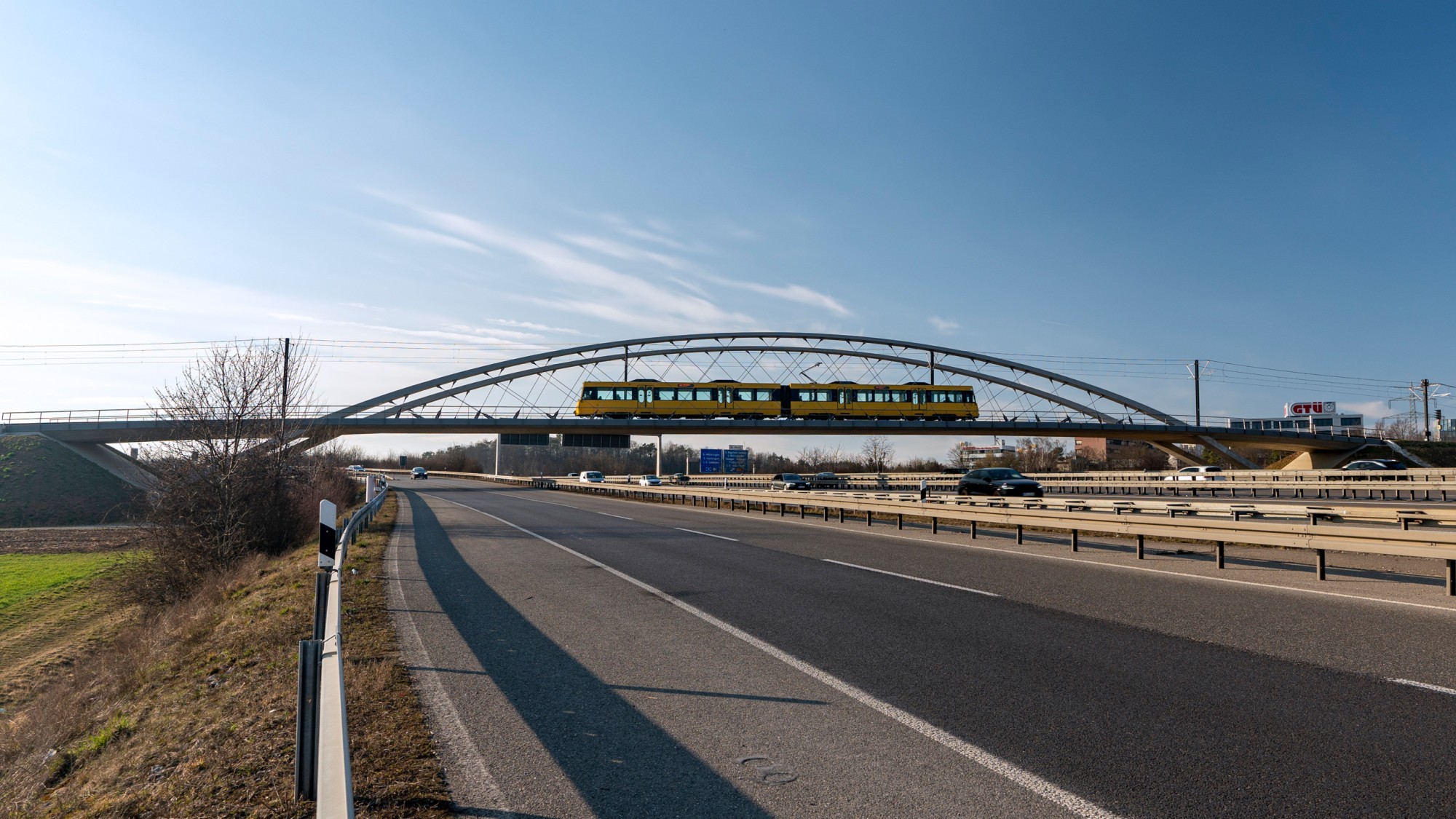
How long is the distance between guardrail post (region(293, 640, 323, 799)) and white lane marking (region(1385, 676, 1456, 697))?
297 inches

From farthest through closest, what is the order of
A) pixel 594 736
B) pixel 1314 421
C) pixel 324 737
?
pixel 1314 421 → pixel 594 736 → pixel 324 737

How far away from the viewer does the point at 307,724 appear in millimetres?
4367

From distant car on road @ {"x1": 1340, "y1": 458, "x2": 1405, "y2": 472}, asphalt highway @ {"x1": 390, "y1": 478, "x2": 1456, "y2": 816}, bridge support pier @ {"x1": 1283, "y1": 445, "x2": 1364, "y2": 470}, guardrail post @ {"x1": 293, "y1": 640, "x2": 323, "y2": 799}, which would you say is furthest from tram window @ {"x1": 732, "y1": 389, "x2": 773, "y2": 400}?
guardrail post @ {"x1": 293, "y1": 640, "x2": 323, "y2": 799}

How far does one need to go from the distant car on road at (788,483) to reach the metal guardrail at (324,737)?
140ft

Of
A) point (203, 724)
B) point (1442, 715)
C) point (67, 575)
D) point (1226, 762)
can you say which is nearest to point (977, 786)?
point (1226, 762)

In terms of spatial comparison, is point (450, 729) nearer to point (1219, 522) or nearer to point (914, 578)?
point (914, 578)

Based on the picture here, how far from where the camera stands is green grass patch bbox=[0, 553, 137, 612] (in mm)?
24188

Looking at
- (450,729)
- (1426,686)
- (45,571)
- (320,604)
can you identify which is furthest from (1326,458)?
(45,571)

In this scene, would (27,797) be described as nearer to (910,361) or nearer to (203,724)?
(203,724)

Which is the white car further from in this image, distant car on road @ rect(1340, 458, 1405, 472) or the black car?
the black car

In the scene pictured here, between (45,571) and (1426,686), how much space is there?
1451 inches

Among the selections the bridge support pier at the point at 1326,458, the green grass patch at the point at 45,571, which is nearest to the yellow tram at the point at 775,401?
the green grass patch at the point at 45,571

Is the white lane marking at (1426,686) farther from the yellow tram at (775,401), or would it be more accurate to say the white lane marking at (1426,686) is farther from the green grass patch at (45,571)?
the yellow tram at (775,401)

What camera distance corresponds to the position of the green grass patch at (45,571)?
24188 millimetres
